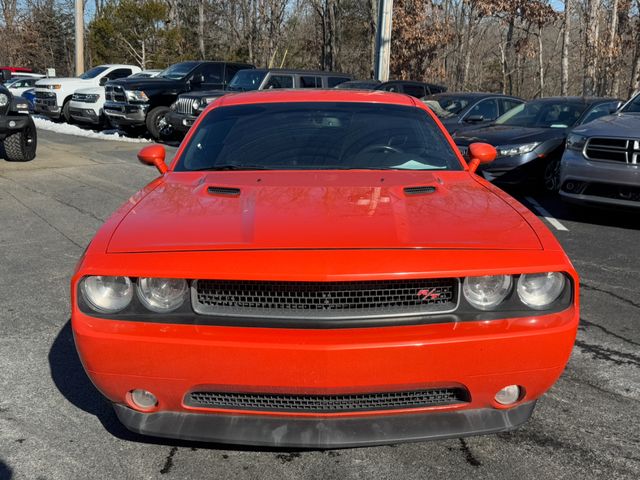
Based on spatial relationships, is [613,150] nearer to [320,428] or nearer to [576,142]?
[576,142]

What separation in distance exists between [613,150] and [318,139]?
14.2ft

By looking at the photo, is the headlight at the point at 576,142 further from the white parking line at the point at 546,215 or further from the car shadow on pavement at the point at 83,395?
the car shadow on pavement at the point at 83,395

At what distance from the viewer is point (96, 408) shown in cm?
311

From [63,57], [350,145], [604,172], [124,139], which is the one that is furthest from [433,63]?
[63,57]

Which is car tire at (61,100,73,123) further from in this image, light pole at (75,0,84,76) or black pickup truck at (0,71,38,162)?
black pickup truck at (0,71,38,162)

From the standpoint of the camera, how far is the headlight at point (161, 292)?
7.88ft

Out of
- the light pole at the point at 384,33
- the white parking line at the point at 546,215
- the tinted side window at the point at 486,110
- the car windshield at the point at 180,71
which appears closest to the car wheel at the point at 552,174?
the white parking line at the point at 546,215

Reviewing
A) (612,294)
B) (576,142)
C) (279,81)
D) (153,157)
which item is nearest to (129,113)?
(279,81)

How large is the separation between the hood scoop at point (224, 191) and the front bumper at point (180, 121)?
37.5ft

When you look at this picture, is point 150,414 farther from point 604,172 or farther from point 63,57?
point 63,57

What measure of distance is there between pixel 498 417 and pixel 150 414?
4.38ft

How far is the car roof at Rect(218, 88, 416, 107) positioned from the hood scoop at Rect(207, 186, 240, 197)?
47.4 inches

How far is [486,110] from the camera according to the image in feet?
38.3

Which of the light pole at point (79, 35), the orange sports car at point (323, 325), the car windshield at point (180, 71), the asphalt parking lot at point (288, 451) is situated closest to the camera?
the orange sports car at point (323, 325)
